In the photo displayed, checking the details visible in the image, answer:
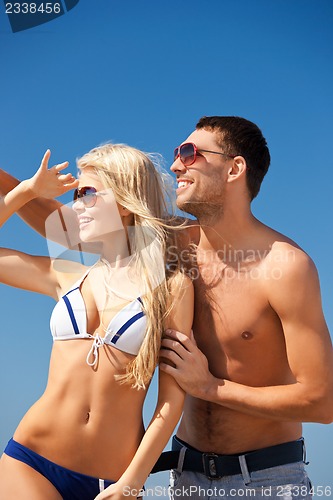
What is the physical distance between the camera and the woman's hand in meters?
4.10

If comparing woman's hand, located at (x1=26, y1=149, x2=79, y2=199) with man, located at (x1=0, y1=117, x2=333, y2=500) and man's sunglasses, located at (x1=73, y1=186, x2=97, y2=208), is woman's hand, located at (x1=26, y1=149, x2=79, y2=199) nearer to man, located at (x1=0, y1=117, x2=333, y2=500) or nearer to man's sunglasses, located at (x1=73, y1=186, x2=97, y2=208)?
man's sunglasses, located at (x1=73, y1=186, x2=97, y2=208)

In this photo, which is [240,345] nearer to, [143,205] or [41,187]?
[143,205]

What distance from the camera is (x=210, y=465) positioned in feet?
14.1

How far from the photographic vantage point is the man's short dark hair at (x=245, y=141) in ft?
16.1

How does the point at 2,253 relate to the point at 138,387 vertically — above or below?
above

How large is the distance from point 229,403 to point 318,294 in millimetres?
1012

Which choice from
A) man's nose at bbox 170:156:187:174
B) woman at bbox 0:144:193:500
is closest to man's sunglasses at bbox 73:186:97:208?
woman at bbox 0:144:193:500

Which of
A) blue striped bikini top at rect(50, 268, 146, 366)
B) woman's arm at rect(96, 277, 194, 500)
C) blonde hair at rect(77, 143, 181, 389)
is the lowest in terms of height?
woman's arm at rect(96, 277, 194, 500)

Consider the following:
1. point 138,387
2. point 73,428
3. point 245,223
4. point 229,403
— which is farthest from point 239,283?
point 73,428

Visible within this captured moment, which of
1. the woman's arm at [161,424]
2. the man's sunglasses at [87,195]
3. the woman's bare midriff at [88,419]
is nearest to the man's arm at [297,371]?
the woman's arm at [161,424]

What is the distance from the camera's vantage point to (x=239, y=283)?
446 cm

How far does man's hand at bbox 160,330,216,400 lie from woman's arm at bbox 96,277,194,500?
56 mm

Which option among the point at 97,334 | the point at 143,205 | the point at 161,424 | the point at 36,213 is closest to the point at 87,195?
the point at 143,205

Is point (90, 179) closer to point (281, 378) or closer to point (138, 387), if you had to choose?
point (138, 387)
